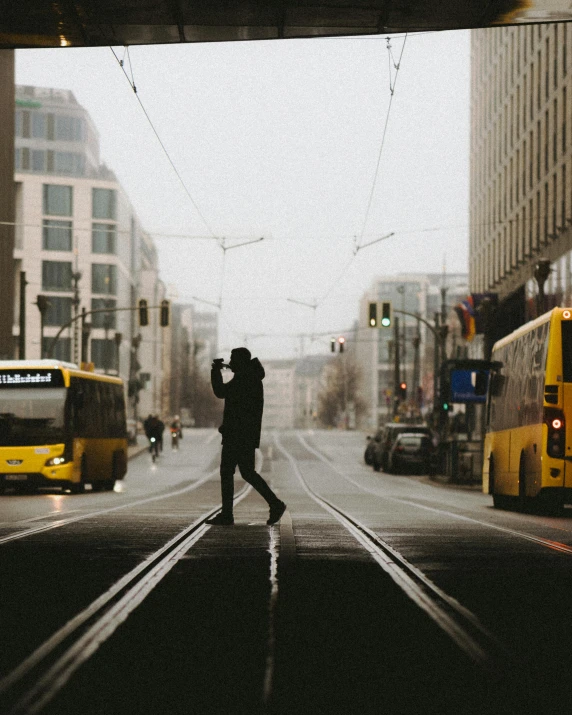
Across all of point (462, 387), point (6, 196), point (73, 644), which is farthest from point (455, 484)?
point (73, 644)

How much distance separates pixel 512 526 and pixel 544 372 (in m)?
4.00

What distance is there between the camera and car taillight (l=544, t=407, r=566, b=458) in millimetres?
18328

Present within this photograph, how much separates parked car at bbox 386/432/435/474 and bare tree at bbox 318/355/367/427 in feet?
367

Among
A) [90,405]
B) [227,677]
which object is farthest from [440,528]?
[90,405]

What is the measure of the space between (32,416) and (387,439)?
26.8m

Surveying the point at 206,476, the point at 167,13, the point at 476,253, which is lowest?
the point at 206,476

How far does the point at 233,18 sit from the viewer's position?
1511 centimetres

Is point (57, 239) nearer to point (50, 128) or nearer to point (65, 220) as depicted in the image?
point (65, 220)

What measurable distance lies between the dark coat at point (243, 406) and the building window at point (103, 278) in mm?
94474

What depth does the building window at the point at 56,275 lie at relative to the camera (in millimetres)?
103312

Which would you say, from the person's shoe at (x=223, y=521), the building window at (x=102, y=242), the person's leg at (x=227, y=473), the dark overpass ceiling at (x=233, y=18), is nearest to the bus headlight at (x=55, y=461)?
the dark overpass ceiling at (x=233, y=18)

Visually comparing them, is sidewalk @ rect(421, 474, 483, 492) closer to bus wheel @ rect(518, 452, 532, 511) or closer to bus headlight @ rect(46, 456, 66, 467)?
bus headlight @ rect(46, 456, 66, 467)

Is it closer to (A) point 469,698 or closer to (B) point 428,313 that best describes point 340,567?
(A) point 469,698

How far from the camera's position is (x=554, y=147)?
5519 centimetres
